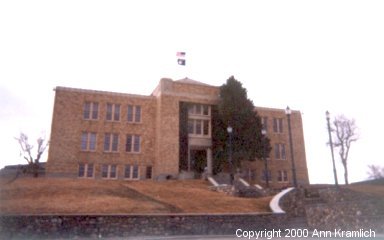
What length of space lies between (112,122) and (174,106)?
665cm

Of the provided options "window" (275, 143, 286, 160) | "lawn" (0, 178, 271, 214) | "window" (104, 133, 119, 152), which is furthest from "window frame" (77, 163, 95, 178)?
"window" (275, 143, 286, 160)

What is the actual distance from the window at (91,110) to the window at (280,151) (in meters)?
21.7

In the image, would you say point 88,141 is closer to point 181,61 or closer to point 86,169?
point 86,169

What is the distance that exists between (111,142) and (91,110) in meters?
3.86

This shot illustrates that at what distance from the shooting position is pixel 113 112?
37.7 meters

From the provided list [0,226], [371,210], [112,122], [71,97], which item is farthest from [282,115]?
[0,226]

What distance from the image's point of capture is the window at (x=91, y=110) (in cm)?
3650

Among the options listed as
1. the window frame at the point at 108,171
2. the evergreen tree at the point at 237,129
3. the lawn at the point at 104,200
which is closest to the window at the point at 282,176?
the evergreen tree at the point at 237,129

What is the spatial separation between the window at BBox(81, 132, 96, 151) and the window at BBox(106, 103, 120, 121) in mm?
2620

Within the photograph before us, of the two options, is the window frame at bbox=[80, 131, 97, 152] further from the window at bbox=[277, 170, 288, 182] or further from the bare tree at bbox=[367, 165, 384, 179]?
the bare tree at bbox=[367, 165, 384, 179]

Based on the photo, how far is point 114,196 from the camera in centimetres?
2136

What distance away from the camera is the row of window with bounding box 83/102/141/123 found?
36.7 metres

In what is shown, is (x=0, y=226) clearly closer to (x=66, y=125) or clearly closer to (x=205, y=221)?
(x=205, y=221)

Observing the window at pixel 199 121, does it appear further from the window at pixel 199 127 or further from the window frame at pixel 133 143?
the window frame at pixel 133 143
